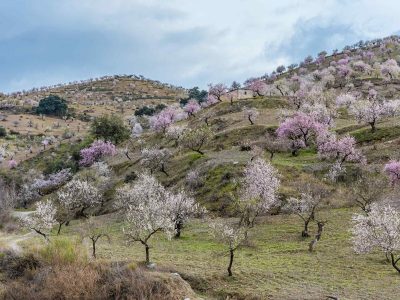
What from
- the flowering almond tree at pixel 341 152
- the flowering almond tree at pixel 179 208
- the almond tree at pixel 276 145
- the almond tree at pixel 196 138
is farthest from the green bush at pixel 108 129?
the flowering almond tree at pixel 179 208

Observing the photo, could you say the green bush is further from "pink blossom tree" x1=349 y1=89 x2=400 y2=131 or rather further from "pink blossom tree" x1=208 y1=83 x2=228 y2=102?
"pink blossom tree" x1=349 y1=89 x2=400 y2=131

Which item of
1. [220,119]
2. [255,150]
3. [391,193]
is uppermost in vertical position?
[220,119]

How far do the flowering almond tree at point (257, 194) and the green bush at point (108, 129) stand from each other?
258ft

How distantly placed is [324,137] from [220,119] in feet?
151

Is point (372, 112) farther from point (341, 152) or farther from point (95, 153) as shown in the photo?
point (95, 153)

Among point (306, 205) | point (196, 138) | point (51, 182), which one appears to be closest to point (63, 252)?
point (306, 205)

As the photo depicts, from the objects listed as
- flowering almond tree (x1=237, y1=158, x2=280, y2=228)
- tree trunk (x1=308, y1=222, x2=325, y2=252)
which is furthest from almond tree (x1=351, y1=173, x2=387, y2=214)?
flowering almond tree (x1=237, y1=158, x2=280, y2=228)

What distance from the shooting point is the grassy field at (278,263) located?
3547cm

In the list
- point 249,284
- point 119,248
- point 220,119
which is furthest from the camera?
point 220,119

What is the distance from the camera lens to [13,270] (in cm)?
4375

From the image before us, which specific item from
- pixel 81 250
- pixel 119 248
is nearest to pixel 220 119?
pixel 119 248

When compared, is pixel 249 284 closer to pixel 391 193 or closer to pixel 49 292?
pixel 49 292

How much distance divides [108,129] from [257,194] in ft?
284

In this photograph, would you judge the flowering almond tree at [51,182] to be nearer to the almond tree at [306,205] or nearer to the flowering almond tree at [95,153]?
the flowering almond tree at [95,153]
